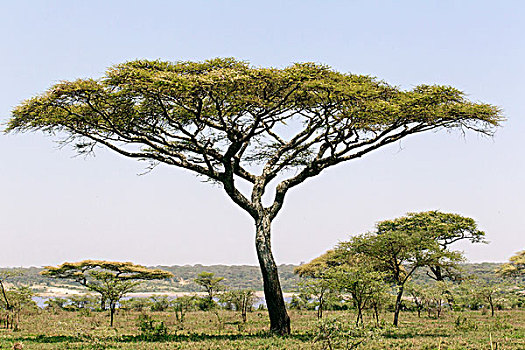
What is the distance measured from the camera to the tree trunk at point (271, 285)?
15750 mm

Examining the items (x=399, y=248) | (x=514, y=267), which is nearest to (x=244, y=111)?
(x=399, y=248)

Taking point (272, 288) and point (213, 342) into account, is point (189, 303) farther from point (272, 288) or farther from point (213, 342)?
point (213, 342)

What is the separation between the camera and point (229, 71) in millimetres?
14477

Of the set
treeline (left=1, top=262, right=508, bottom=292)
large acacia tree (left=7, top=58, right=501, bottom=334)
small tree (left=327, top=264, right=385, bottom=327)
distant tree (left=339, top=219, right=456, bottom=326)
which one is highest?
→ large acacia tree (left=7, top=58, right=501, bottom=334)

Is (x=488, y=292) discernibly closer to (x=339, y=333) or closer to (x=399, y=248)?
(x=399, y=248)

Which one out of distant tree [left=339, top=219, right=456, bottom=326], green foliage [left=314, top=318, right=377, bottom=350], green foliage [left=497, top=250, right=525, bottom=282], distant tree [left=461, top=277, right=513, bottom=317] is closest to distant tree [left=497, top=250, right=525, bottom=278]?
green foliage [left=497, top=250, right=525, bottom=282]

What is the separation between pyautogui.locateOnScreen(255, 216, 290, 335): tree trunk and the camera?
1575 cm

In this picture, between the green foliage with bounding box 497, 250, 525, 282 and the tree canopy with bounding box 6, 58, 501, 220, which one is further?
the green foliage with bounding box 497, 250, 525, 282

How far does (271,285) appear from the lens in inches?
628

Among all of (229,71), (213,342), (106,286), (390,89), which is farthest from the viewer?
(106,286)

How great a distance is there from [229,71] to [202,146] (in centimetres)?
409

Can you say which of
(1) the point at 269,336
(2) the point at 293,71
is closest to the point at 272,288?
(1) the point at 269,336

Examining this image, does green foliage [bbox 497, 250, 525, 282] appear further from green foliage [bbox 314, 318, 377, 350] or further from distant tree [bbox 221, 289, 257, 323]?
green foliage [bbox 314, 318, 377, 350]

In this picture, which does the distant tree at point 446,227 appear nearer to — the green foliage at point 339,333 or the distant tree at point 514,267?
the distant tree at point 514,267
